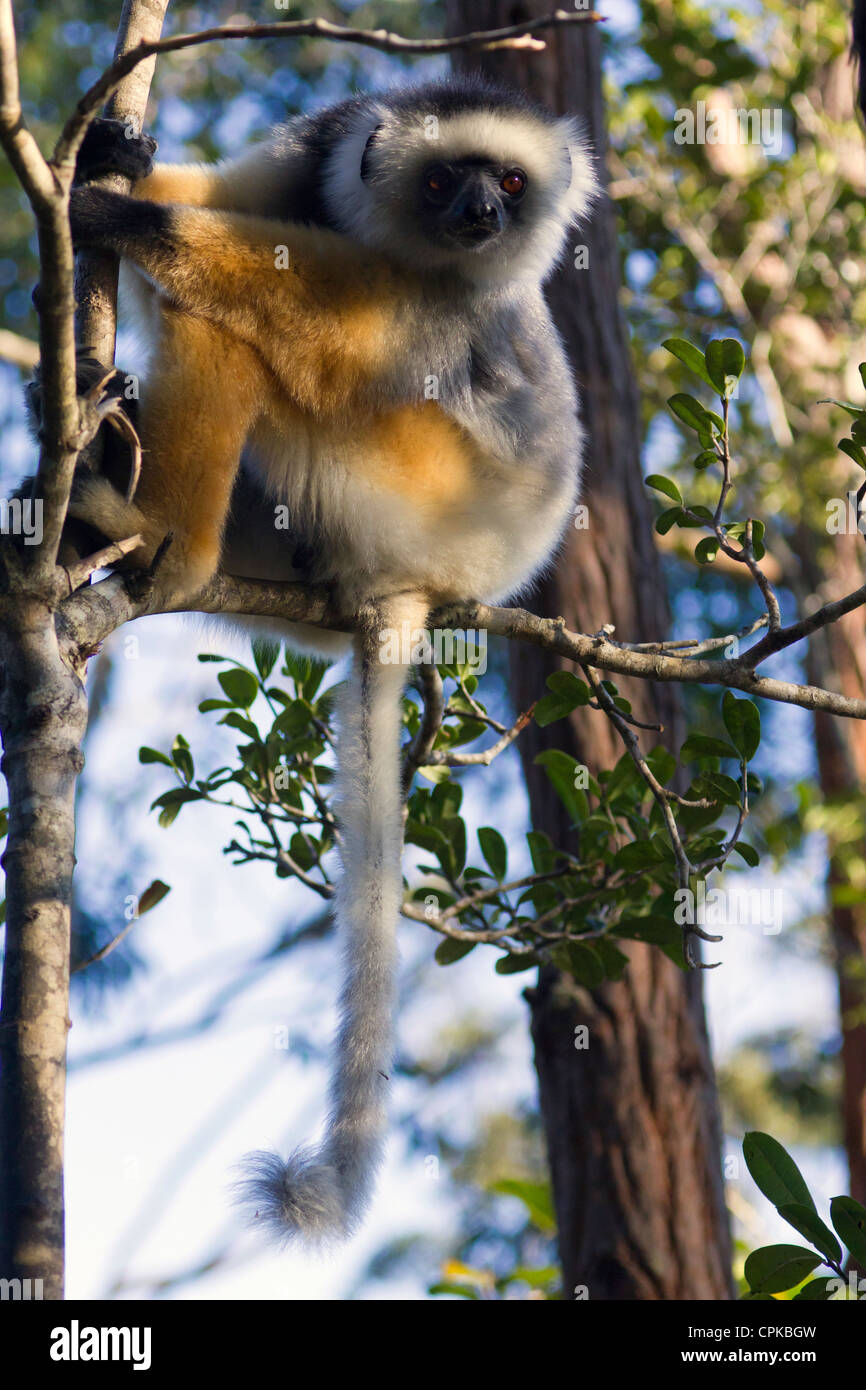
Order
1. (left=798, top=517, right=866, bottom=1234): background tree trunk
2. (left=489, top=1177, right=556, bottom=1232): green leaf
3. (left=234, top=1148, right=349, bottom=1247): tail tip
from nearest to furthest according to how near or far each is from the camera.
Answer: (left=234, top=1148, right=349, bottom=1247): tail tip, (left=489, top=1177, right=556, bottom=1232): green leaf, (left=798, top=517, right=866, bottom=1234): background tree trunk

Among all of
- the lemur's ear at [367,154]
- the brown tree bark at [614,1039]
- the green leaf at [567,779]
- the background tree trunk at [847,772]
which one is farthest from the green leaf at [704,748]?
the background tree trunk at [847,772]

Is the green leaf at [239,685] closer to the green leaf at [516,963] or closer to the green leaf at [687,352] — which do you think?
the green leaf at [516,963]

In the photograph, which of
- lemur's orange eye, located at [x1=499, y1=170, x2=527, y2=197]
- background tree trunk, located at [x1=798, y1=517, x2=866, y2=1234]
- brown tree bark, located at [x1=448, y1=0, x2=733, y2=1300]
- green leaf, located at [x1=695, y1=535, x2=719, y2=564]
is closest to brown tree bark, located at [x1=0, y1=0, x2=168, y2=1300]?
green leaf, located at [x1=695, y1=535, x2=719, y2=564]

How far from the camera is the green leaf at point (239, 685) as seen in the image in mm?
3570

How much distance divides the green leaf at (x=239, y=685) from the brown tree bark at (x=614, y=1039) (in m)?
1.81

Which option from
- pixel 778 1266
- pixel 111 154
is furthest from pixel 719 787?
pixel 111 154

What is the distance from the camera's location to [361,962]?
2.95 meters

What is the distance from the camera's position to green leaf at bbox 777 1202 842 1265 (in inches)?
99.5

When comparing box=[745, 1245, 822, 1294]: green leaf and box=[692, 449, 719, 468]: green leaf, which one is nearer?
box=[745, 1245, 822, 1294]: green leaf

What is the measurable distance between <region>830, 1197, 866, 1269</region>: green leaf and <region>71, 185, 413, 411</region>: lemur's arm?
216 cm

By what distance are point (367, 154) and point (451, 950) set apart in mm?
2276

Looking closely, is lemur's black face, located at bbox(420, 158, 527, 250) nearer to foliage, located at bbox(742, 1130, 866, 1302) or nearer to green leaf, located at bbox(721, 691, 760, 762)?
green leaf, located at bbox(721, 691, 760, 762)

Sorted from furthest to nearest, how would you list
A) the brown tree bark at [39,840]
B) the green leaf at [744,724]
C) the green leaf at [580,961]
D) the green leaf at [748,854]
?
the green leaf at [580,961]
the green leaf at [748,854]
the green leaf at [744,724]
the brown tree bark at [39,840]

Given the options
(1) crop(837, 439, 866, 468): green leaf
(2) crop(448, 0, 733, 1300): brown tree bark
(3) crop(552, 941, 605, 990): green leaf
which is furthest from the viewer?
(2) crop(448, 0, 733, 1300): brown tree bark
